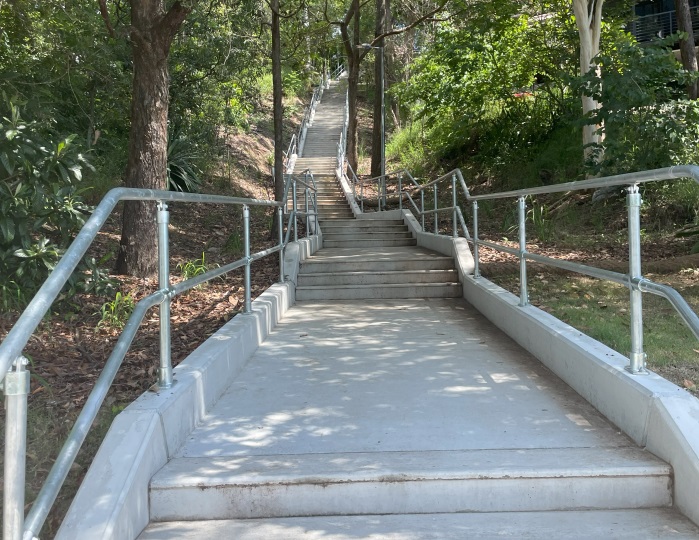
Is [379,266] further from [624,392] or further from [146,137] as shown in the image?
[624,392]

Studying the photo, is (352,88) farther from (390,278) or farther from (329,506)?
(329,506)

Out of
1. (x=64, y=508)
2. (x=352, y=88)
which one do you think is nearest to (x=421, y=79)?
(x=352, y=88)

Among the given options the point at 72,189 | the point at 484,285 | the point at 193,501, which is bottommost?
the point at 193,501

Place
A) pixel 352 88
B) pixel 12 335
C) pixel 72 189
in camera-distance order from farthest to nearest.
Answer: pixel 352 88 → pixel 72 189 → pixel 12 335

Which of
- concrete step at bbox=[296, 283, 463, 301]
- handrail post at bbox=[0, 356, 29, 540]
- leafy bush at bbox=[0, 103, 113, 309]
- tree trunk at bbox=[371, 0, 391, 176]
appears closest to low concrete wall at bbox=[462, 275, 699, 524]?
handrail post at bbox=[0, 356, 29, 540]

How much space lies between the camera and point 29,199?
6.12 meters

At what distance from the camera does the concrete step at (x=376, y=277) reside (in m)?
8.05

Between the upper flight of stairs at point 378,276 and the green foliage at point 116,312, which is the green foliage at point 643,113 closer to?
the upper flight of stairs at point 378,276

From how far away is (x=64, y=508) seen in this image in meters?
3.24

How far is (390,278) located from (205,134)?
10813mm

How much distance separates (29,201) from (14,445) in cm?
509

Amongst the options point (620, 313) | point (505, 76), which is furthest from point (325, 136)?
point (620, 313)

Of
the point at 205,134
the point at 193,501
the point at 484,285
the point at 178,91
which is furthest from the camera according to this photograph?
the point at 205,134

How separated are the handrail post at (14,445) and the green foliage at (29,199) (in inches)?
178
